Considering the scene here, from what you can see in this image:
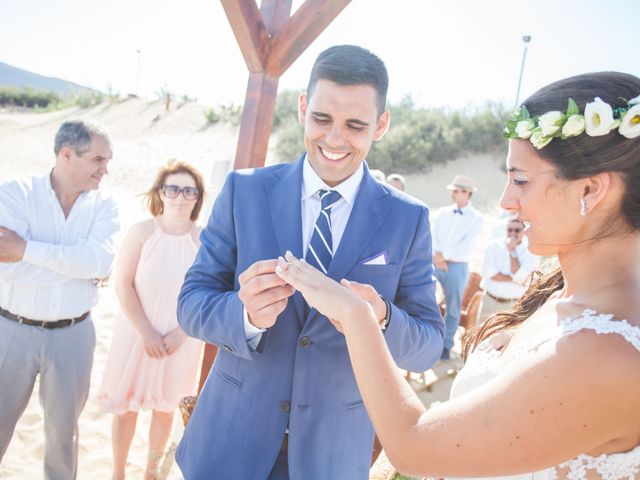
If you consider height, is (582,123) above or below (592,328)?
above

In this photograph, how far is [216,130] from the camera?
1289 inches

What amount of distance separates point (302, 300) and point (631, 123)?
1.31 m

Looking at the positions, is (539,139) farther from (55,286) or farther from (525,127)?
(55,286)

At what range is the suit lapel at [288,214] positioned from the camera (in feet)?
6.37

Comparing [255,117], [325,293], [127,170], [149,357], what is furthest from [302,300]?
[127,170]

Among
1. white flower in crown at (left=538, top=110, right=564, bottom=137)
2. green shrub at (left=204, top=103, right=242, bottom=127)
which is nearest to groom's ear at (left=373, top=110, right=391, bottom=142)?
white flower in crown at (left=538, top=110, right=564, bottom=137)

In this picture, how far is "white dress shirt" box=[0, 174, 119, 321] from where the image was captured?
290 cm

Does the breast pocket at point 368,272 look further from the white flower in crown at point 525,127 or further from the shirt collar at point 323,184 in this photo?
the white flower in crown at point 525,127

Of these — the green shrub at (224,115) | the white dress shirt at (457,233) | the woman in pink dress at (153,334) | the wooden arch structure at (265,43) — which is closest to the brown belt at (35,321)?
the woman in pink dress at (153,334)

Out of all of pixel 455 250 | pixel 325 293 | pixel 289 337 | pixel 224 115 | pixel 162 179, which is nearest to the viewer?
pixel 325 293

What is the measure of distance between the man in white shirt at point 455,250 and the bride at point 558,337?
5.54 m

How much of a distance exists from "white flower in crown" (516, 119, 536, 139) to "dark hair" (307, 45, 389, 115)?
0.73 m

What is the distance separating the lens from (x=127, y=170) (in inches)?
964

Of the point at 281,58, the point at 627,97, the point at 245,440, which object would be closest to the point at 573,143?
the point at 627,97
